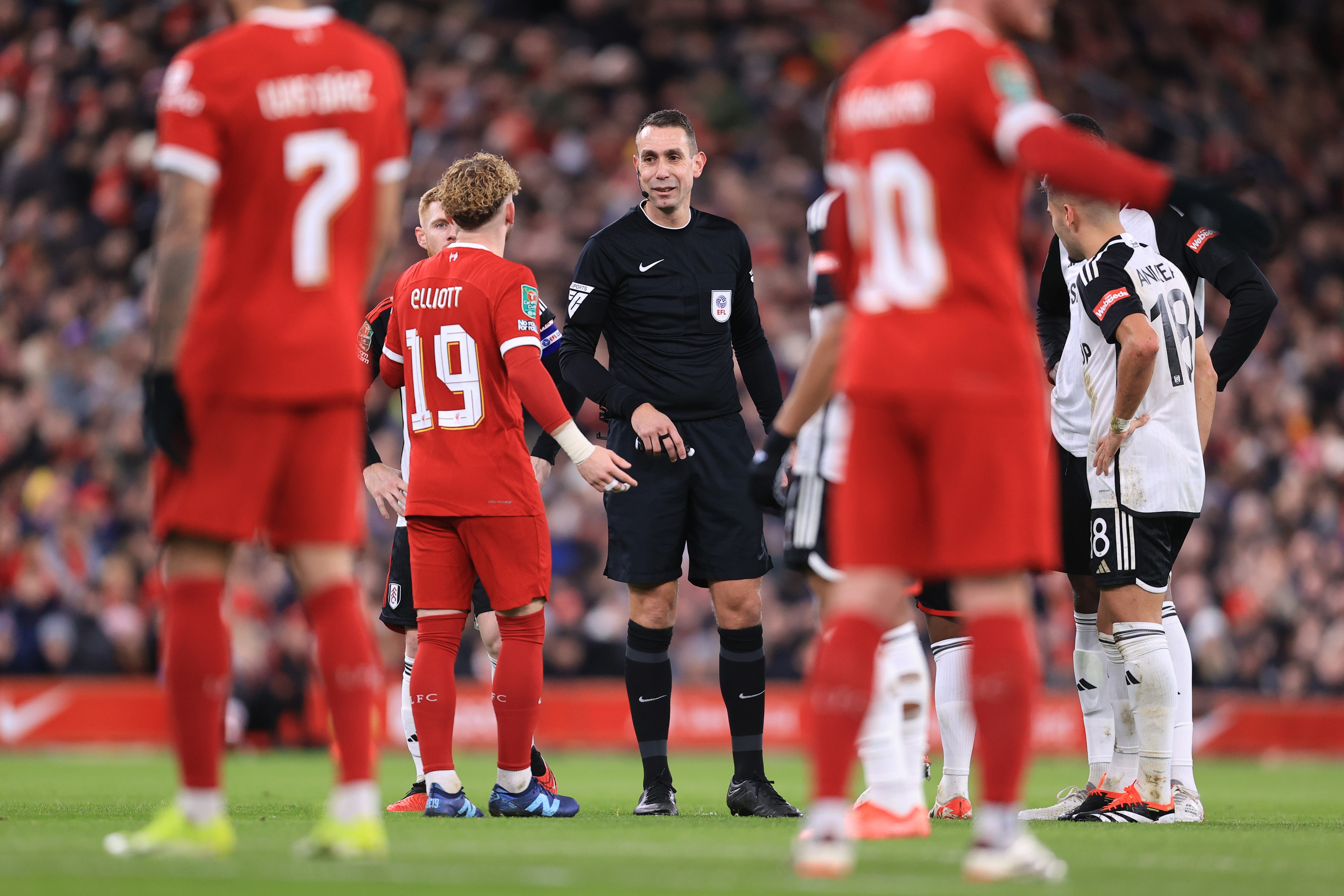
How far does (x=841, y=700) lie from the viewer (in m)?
3.88

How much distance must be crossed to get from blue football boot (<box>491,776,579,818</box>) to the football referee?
35 centimetres

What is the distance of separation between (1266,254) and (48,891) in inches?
137

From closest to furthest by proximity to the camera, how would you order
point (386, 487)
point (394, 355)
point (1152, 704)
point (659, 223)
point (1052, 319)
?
point (1152, 704), point (394, 355), point (659, 223), point (386, 487), point (1052, 319)

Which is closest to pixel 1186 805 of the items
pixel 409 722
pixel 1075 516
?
pixel 1075 516

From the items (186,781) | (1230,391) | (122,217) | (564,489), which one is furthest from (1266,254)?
(122,217)

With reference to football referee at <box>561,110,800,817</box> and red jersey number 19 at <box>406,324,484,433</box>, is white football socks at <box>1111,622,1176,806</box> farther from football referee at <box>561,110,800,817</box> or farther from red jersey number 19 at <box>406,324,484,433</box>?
red jersey number 19 at <box>406,324,484,433</box>

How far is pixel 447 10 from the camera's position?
21734 millimetres

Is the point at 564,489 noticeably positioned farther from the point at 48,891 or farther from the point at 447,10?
the point at 48,891

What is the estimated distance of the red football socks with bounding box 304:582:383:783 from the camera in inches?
170

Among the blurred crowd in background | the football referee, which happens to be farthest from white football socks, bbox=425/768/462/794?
the blurred crowd in background

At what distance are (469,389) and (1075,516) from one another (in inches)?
104

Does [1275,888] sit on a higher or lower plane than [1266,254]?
lower

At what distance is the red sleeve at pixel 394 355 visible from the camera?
6.61 m

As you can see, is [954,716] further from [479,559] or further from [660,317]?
[660,317]
